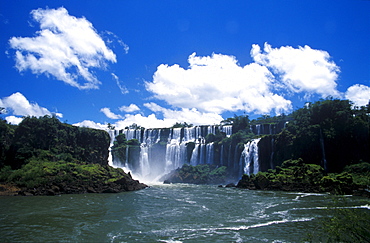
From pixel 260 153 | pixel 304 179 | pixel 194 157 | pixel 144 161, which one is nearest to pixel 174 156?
pixel 194 157

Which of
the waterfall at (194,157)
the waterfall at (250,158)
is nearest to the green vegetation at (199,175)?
the waterfall at (194,157)

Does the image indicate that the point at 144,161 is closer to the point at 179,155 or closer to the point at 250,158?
the point at 179,155

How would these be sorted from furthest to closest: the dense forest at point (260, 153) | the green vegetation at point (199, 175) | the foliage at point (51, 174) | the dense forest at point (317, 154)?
the green vegetation at point (199, 175)
the dense forest at point (317, 154)
the dense forest at point (260, 153)
the foliage at point (51, 174)

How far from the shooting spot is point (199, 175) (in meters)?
52.6

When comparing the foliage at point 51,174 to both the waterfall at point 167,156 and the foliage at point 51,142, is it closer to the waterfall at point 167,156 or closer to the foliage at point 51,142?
the foliage at point 51,142

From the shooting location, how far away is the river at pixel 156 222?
42.0 feet

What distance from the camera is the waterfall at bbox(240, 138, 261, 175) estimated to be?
47.5 metres

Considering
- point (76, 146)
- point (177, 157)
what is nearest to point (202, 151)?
point (177, 157)

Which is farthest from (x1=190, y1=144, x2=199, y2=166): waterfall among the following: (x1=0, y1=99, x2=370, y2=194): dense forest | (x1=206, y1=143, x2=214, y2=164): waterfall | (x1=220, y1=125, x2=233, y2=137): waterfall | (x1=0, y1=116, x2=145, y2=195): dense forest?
(x1=0, y1=116, x2=145, y2=195): dense forest

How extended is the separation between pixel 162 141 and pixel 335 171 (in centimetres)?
4342

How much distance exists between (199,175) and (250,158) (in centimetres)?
1115

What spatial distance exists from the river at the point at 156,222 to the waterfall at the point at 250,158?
25511mm

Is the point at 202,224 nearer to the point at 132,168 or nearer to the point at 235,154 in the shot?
the point at 235,154

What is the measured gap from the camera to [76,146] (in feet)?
150
